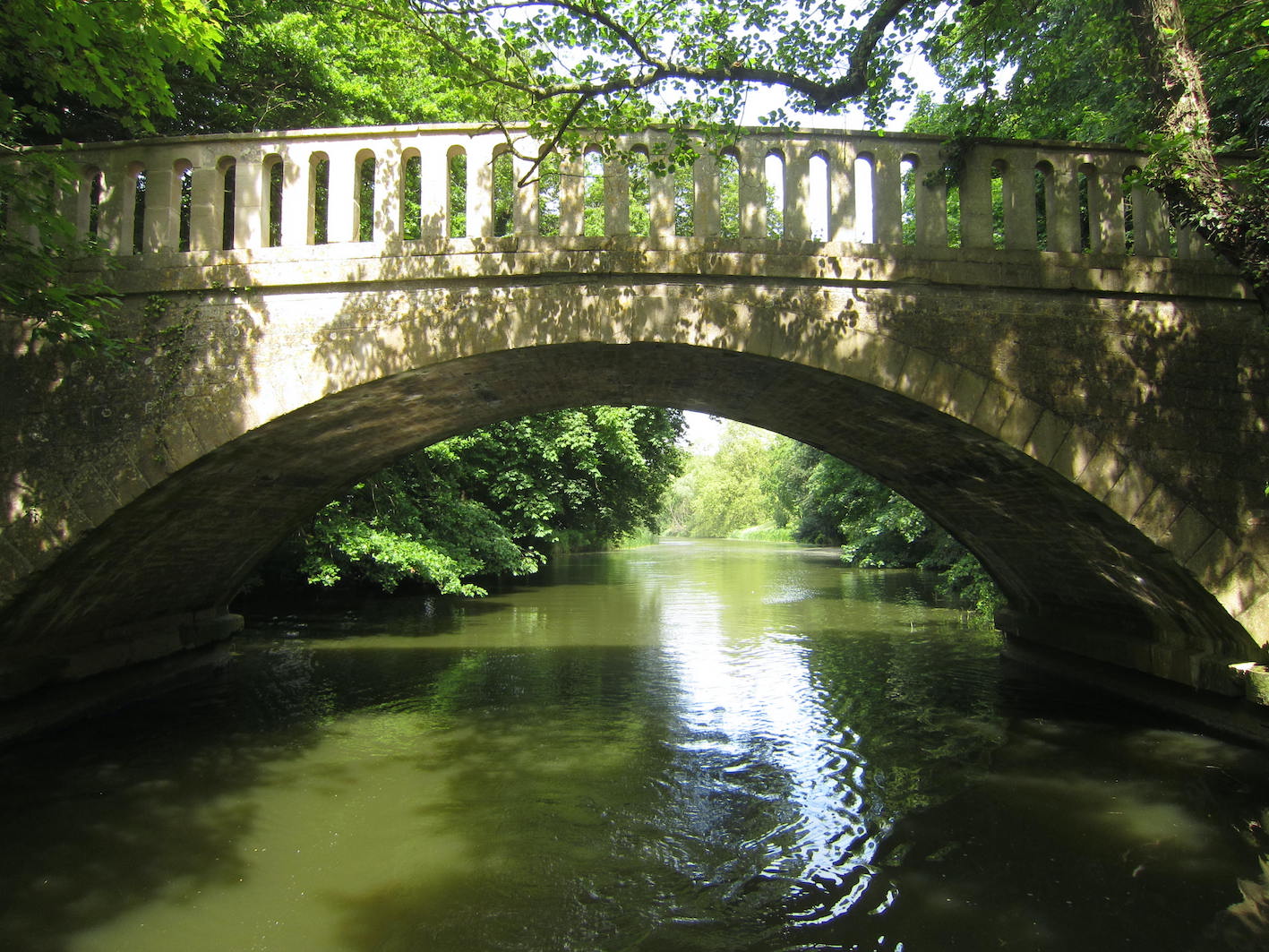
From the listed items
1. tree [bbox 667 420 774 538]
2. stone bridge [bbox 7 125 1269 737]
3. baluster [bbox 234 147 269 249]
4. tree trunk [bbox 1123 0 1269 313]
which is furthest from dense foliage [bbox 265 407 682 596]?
tree [bbox 667 420 774 538]

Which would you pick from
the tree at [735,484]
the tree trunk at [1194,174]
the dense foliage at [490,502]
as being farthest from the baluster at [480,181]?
the tree at [735,484]

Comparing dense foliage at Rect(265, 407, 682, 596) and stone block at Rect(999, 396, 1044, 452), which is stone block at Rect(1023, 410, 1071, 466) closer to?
stone block at Rect(999, 396, 1044, 452)

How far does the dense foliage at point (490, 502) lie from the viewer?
11.9 metres

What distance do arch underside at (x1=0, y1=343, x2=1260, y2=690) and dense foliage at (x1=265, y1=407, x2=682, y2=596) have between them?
2771mm

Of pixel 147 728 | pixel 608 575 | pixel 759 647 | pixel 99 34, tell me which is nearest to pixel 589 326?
pixel 99 34

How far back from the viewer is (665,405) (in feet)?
28.1

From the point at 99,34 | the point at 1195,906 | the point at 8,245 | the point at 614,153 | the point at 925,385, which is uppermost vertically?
the point at 99,34

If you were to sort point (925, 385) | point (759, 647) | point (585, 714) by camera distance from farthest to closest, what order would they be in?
1. point (759, 647)
2. point (585, 714)
3. point (925, 385)

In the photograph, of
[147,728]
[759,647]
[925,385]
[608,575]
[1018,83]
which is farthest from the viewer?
[608,575]

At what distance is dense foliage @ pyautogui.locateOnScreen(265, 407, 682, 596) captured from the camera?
11914 mm

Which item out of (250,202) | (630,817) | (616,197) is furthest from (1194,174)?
(250,202)

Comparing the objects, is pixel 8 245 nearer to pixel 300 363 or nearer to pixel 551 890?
pixel 300 363

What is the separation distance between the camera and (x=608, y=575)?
23.9 metres

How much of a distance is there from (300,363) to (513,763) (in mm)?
3437
